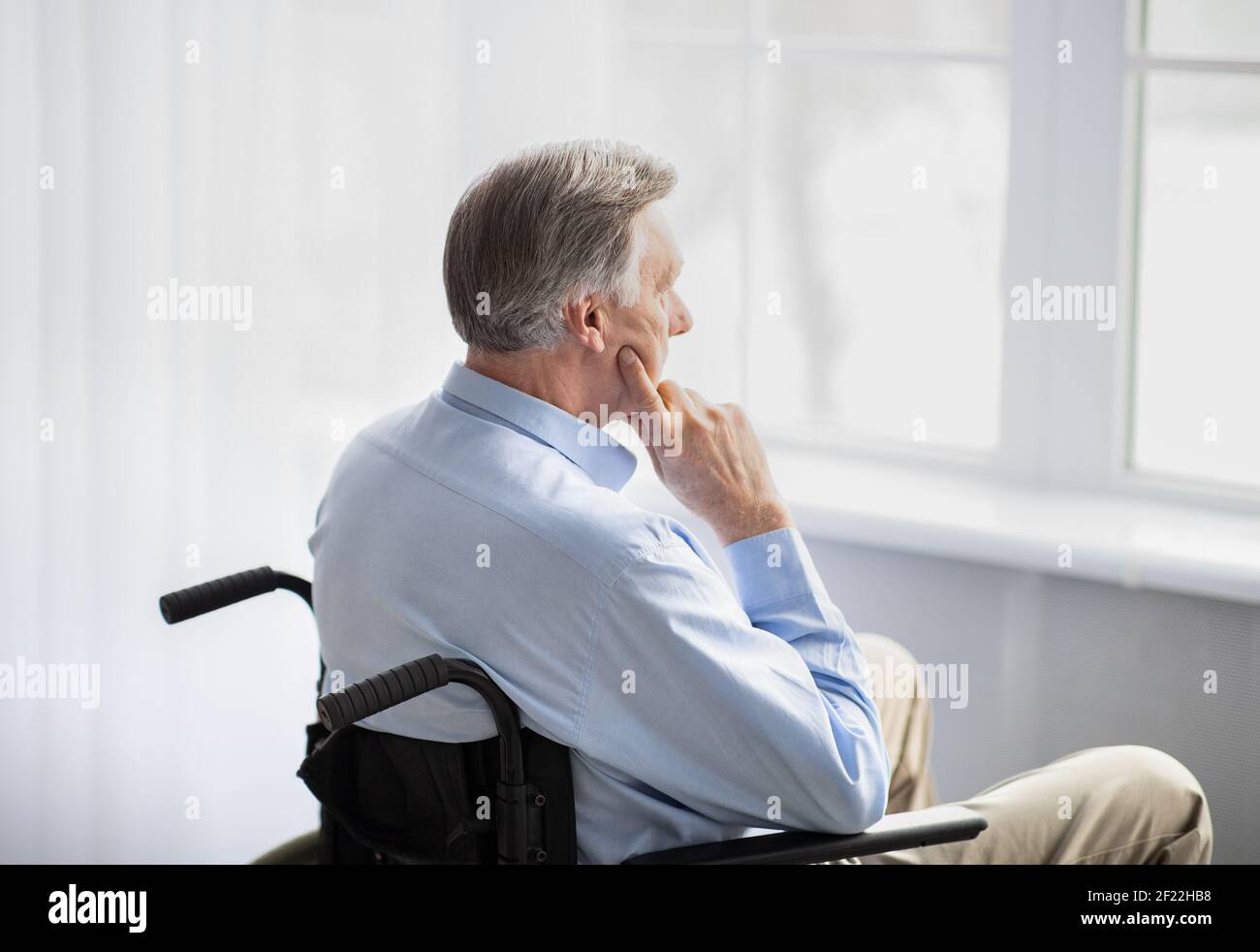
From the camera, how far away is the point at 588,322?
1372mm

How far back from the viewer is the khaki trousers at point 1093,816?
5.01 feet

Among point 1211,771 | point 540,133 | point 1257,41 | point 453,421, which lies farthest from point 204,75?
point 1211,771

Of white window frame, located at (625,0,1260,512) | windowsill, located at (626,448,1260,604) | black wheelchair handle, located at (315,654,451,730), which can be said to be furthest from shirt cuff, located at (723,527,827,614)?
white window frame, located at (625,0,1260,512)

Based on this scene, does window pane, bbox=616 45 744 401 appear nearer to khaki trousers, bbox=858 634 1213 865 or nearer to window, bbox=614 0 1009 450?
window, bbox=614 0 1009 450

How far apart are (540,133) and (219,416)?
694 millimetres

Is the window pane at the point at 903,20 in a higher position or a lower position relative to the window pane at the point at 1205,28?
higher

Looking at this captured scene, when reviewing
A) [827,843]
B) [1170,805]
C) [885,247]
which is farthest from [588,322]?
[885,247]

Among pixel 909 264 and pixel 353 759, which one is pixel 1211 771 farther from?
pixel 353 759

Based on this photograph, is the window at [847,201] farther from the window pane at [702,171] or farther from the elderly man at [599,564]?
the elderly man at [599,564]

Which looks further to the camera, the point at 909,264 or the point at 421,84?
the point at 909,264

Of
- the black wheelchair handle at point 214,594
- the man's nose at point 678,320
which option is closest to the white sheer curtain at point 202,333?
the black wheelchair handle at point 214,594

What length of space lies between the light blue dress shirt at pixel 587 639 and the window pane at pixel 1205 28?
1.20 meters

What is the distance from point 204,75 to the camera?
6.42 ft

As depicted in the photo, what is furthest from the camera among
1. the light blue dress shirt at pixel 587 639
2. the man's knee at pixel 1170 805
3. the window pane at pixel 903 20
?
the window pane at pixel 903 20
